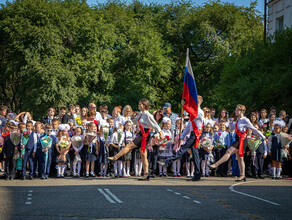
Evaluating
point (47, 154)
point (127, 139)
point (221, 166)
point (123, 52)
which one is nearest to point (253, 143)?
point (221, 166)

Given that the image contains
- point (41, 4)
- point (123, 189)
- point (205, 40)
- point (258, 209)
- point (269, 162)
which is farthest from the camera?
point (205, 40)

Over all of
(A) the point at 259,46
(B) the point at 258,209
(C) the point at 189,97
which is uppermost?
Answer: (A) the point at 259,46

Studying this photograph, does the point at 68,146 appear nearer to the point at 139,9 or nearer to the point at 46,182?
the point at 46,182

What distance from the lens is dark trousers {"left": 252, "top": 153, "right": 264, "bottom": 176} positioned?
16.5 m

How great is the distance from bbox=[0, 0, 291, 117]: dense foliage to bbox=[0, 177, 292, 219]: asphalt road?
Answer: 1513 cm

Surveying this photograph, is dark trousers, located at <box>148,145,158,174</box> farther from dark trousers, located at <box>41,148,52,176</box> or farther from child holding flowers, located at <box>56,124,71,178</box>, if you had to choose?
dark trousers, located at <box>41,148,52,176</box>

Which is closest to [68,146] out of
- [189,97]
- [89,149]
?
[89,149]

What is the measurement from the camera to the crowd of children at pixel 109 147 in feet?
50.7

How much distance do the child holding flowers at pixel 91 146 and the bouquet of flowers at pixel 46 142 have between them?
45.6 inches

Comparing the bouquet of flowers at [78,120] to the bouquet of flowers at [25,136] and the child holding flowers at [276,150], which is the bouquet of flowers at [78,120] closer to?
the bouquet of flowers at [25,136]

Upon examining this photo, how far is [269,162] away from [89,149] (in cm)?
636

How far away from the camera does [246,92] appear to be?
26.5 metres

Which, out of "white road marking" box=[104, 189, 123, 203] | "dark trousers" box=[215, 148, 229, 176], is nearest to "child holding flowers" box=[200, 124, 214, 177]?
"dark trousers" box=[215, 148, 229, 176]

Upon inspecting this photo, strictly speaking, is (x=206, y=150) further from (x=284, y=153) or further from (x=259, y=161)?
(x=284, y=153)
